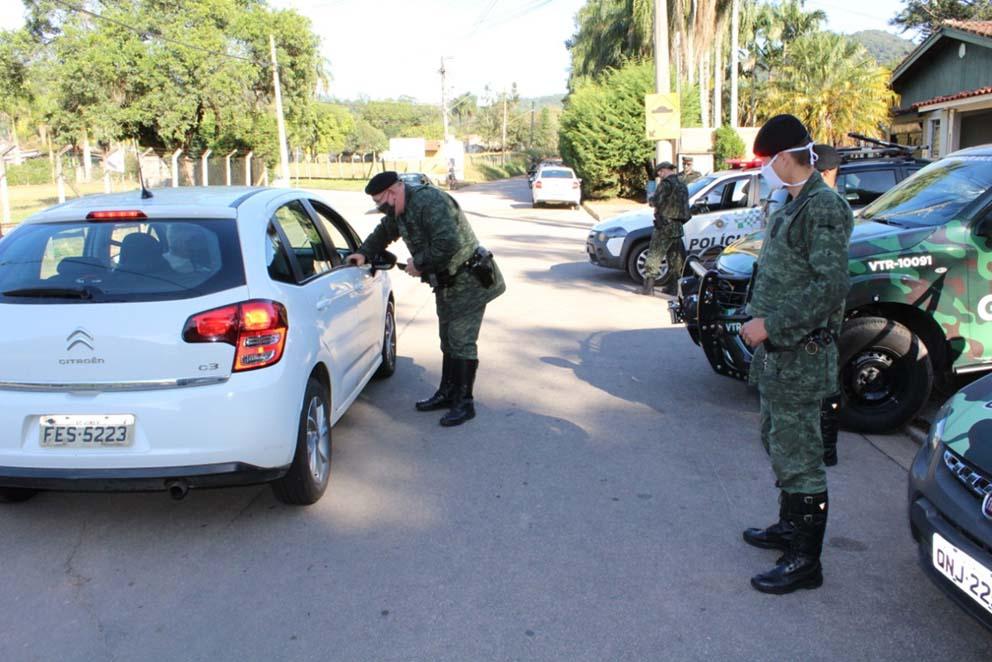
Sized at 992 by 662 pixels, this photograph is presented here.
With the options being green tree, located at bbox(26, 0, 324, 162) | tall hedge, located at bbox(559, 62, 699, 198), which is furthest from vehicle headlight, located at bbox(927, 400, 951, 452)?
green tree, located at bbox(26, 0, 324, 162)

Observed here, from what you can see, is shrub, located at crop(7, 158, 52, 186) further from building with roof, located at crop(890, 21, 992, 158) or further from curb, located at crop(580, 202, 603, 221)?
building with roof, located at crop(890, 21, 992, 158)

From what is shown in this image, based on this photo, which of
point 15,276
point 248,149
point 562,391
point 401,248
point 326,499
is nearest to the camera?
point 15,276

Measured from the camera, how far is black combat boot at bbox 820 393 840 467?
3717mm

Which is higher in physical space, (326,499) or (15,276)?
(15,276)

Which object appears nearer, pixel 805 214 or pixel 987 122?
pixel 805 214

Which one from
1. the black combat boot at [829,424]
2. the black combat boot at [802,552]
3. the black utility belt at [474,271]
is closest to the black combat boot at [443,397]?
the black utility belt at [474,271]

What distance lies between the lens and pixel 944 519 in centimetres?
300

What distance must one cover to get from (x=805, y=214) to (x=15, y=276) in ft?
12.1

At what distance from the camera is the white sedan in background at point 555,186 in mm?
28422

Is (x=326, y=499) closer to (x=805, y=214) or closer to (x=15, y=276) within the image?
(x=15, y=276)

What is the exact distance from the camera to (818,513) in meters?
3.51

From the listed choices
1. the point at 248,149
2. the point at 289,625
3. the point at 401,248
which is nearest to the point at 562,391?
the point at 289,625

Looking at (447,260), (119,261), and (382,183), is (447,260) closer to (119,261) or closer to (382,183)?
(382,183)

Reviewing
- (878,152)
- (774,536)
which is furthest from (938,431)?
(878,152)
